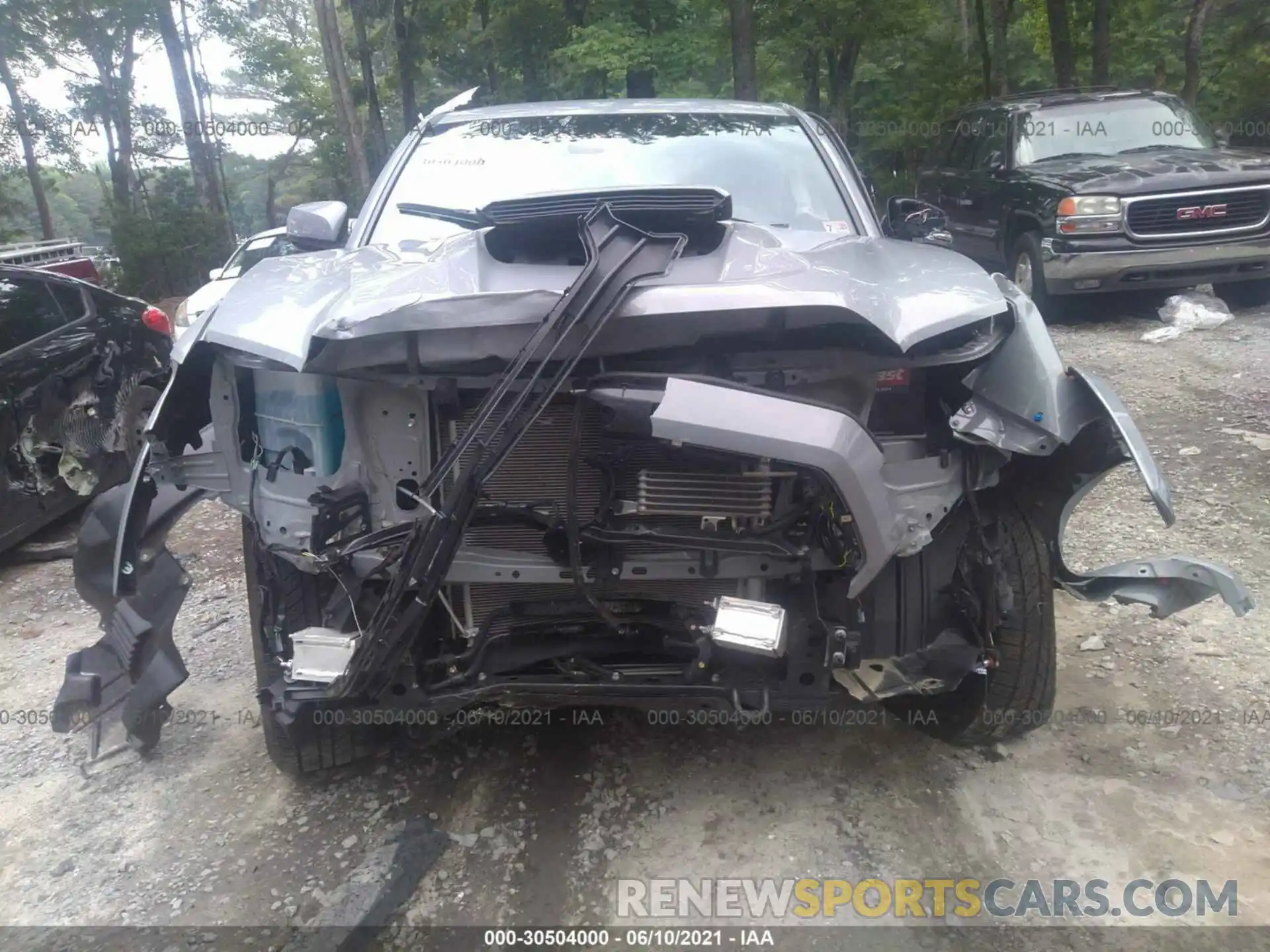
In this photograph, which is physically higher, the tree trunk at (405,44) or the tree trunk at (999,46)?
the tree trunk at (405,44)

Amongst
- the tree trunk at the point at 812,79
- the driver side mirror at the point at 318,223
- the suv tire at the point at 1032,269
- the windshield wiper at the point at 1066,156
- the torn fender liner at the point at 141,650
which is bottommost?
the torn fender liner at the point at 141,650

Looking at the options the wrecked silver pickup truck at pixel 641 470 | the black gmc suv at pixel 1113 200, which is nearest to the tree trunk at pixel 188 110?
the black gmc suv at pixel 1113 200

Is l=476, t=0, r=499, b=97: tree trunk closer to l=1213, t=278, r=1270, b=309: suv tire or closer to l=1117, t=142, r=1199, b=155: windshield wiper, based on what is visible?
l=1117, t=142, r=1199, b=155: windshield wiper

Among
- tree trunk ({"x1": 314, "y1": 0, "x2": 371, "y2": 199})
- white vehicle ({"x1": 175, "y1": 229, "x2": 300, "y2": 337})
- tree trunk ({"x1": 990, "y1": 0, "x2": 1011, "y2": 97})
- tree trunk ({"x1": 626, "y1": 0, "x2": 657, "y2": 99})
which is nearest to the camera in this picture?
white vehicle ({"x1": 175, "y1": 229, "x2": 300, "y2": 337})

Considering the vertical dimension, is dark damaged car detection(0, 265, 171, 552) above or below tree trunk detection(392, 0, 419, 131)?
below

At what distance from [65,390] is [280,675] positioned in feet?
12.2

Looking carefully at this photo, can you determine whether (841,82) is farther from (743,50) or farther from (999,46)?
(743,50)

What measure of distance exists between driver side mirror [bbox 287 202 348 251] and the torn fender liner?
→ 3.45ft

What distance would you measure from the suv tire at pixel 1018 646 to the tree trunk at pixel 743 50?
34.5 ft

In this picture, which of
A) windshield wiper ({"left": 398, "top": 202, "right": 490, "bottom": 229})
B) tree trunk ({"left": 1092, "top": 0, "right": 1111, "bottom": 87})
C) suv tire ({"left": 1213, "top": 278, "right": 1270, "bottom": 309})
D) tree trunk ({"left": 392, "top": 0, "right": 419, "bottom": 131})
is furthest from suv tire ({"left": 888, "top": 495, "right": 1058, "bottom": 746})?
tree trunk ({"left": 392, "top": 0, "right": 419, "bottom": 131})

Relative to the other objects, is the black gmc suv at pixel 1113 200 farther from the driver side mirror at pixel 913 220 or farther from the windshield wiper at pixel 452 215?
the windshield wiper at pixel 452 215

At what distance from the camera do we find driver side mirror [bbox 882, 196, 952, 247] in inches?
147

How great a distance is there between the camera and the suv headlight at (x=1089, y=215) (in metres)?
7.99

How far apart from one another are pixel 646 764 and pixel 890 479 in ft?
4.04
